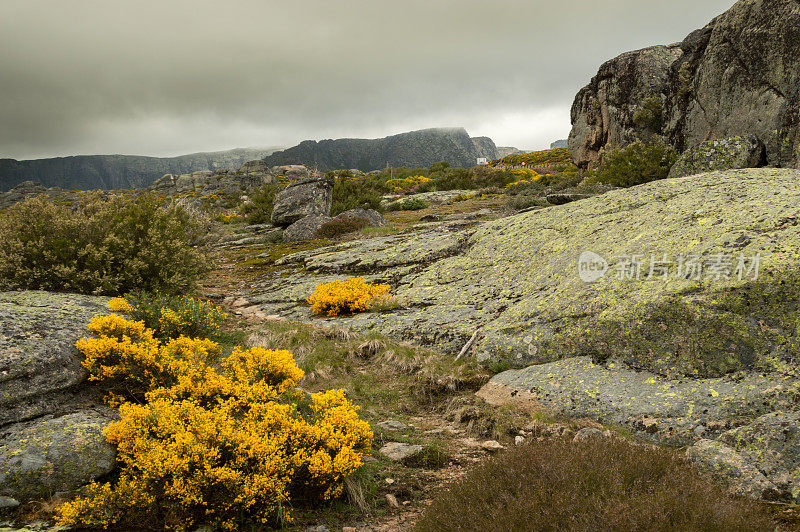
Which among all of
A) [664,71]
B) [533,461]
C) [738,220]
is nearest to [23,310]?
[533,461]

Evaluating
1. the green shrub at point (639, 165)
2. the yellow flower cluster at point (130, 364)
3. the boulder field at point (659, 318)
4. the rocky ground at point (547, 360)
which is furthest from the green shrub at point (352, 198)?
the yellow flower cluster at point (130, 364)

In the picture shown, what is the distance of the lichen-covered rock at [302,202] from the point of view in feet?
84.8

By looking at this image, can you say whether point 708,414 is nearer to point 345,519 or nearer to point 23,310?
point 345,519

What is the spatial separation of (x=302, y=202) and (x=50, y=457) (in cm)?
2341

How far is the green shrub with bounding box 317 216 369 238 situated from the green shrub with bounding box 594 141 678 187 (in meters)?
12.3

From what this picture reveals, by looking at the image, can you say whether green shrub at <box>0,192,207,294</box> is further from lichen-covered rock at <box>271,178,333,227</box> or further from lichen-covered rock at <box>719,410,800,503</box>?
lichen-covered rock at <box>271,178,333,227</box>

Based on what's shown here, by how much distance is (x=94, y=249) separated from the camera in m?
8.89

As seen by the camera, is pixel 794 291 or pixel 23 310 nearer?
pixel 794 291

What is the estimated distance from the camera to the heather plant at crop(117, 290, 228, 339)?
756cm

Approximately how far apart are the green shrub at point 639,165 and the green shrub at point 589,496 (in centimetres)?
1531

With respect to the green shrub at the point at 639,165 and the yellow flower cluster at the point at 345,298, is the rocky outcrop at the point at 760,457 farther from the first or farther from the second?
the green shrub at the point at 639,165

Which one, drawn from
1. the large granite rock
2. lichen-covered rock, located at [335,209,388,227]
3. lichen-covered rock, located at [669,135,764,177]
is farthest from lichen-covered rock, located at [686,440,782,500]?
lichen-covered rock, located at [335,209,388,227]

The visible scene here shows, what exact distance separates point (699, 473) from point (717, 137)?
15.0 metres

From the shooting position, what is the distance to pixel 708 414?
167 inches
